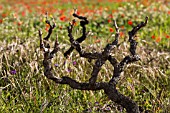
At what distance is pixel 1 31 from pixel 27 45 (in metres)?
1.68

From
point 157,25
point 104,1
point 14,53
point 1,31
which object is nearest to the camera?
point 14,53

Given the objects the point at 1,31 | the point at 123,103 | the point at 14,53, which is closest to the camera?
the point at 123,103

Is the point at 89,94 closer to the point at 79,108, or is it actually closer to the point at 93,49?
the point at 79,108

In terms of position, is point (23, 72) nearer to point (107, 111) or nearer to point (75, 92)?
point (75, 92)

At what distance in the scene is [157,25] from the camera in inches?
356

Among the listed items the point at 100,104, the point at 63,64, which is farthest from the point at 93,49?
the point at 100,104

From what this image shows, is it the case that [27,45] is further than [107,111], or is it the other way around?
[27,45]

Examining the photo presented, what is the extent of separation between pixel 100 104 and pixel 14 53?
1682mm

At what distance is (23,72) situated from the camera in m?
5.26

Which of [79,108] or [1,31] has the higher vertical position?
[1,31]

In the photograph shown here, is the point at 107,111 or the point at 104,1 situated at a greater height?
the point at 104,1

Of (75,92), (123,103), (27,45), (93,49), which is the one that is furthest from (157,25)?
(123,103)

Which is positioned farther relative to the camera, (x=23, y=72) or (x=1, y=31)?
(x=1, y=31)

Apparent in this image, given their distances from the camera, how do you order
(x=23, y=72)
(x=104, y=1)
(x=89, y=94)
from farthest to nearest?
1. (x=104, y=1)
2. (x=23, y=72)
3. (x=89, y=94)
